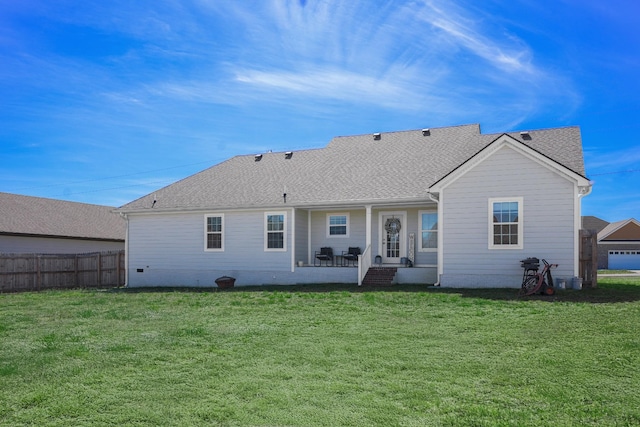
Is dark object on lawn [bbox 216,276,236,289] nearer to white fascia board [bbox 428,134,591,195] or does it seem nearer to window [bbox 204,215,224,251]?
window [bbox 204,215,224,251]

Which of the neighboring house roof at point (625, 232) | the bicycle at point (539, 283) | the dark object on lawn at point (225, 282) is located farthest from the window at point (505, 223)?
the neighboring house roof at point (625, 232)

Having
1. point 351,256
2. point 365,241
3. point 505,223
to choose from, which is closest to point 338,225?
point 365,241

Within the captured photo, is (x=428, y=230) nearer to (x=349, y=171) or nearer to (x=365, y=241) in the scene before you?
(x=365, y=241)

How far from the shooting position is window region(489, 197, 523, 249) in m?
15.8

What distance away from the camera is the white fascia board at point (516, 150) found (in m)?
15.0

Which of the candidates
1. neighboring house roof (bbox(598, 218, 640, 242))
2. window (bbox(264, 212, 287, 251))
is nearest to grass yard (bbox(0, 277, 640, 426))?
window (bbox(264, 212, 287, 251))

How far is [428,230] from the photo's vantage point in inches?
749

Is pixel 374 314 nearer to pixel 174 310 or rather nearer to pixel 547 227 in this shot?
pixel 174 310

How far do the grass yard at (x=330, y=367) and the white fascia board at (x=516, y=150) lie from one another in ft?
15.0

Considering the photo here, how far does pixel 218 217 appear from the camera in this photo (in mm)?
21656

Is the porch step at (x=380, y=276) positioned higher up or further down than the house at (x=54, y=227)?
further down

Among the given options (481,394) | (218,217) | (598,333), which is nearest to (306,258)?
(218,217)

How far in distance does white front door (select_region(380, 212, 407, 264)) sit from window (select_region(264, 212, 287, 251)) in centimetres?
408

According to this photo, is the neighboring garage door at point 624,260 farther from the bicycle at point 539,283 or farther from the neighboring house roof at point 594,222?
the bicycle at point 539,283
